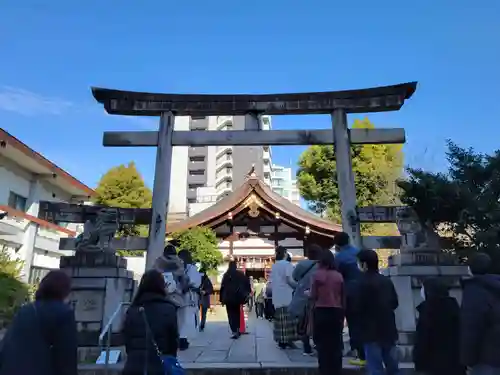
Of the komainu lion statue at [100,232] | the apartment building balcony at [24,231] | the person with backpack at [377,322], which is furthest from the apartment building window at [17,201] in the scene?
the person with backpack at [377,322]

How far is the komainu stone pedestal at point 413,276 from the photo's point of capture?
6.26 m

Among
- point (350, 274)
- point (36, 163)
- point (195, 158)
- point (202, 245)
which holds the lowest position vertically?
point (350, 274)

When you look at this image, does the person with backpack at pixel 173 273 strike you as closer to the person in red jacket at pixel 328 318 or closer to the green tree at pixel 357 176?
the person in red jacket at pixel 328 318

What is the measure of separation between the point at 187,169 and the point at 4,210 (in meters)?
43.2

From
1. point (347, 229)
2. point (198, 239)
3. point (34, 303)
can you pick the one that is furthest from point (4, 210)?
point (34, 303)

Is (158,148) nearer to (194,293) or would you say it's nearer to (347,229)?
(194,293)

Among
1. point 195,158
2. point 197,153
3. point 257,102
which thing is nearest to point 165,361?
point 257,102

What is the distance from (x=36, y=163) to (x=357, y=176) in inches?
673

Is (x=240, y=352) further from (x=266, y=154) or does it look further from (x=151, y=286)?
(x=266, y=154)

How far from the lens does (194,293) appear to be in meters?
7.31

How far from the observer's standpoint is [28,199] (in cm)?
1744

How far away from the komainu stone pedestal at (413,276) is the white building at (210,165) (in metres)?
45.9

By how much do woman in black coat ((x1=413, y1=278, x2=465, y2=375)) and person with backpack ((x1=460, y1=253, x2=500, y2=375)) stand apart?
26 centimetres

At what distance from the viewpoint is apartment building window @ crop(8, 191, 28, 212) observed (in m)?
16.3
